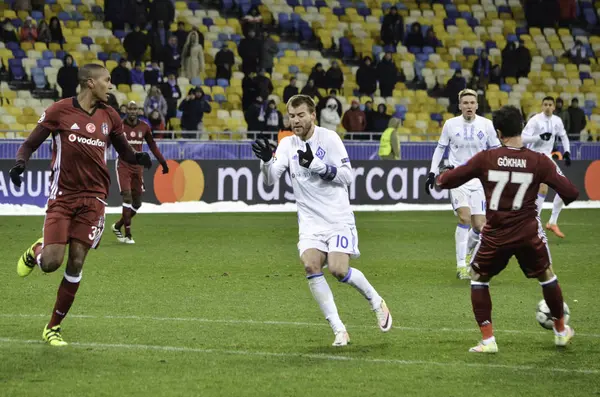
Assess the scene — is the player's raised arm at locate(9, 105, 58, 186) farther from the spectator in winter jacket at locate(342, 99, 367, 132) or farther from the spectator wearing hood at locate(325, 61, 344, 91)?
the spectator wearing hood at locate(325, 61, 344, 91)

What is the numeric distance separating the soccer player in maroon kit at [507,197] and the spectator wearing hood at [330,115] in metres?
19.9

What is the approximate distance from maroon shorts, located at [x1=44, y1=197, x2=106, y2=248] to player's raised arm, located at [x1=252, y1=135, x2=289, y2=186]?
135 cm

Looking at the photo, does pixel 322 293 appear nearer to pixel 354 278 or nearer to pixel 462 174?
pixel 354 278

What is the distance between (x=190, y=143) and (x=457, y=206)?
13.1 m

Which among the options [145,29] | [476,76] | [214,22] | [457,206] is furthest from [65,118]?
[476,76]

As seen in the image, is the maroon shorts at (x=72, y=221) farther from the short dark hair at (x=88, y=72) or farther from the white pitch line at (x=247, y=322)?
the white pitch line at (x=247, y=322)

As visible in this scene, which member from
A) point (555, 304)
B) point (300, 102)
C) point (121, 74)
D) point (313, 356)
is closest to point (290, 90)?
point (121, 74)

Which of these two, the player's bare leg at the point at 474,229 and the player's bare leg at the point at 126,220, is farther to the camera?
the player's bare leg at the point at 126,220

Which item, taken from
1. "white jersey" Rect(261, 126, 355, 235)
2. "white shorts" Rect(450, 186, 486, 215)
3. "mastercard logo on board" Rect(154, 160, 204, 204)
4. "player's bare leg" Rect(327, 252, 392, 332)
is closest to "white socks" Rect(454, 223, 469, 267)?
"white shorts" Rect(450, 186, 486, 215)

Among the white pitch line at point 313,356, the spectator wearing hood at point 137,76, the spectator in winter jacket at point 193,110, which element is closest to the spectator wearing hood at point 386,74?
the spectator in winter jacket at point 193,110

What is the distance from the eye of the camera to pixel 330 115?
28719mm

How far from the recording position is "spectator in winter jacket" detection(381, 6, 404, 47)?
3497cm

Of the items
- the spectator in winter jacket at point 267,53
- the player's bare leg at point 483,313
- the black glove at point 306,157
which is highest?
the spectator in winter jacket at point 267,53

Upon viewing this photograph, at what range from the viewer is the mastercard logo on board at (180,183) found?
2605cm
